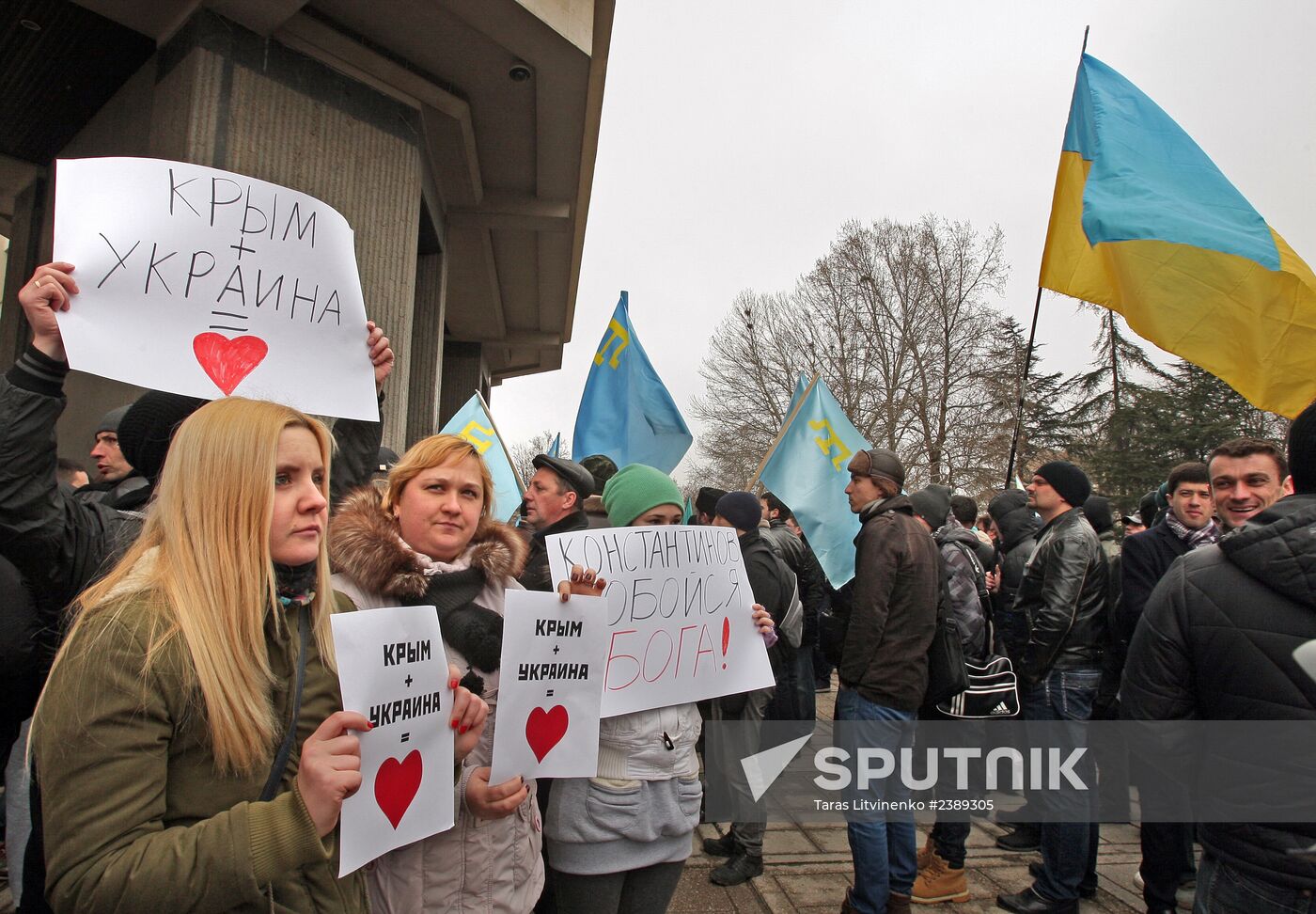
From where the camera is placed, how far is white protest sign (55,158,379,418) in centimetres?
174

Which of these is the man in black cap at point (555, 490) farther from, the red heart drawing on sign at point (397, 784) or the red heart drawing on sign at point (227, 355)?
the red heart drawing on sign at point (397, 784)

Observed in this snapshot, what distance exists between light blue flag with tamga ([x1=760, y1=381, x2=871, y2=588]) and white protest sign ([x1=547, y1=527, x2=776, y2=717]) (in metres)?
2.33

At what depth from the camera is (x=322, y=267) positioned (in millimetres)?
2211

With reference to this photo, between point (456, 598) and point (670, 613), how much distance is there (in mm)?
943

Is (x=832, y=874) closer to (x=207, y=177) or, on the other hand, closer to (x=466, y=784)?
(x=466, y=784)

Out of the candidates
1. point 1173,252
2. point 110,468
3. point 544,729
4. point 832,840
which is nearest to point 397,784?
point 544,729

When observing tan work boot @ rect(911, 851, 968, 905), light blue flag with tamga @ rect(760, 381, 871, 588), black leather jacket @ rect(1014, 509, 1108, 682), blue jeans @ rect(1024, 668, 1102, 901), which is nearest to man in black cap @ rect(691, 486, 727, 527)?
light blue flag with tamga @ rect(760, 381, 871, 588)

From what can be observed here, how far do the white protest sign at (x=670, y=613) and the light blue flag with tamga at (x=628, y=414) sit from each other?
293cm

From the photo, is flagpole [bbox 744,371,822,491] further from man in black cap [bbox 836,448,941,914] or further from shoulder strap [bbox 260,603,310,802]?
shoulder strap [bbox 260,603,310,802]

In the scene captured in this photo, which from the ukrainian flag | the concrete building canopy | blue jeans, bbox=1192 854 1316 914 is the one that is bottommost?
blue jeans, bbox=1192 854 1316 914

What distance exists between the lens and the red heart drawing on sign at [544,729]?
6.44ft

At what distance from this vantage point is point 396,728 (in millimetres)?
1454

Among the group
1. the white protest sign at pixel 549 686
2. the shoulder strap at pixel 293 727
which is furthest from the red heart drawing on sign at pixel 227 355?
the white protest sign at pixel 549 686

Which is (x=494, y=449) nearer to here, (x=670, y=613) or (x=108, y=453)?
(x=108, y=453)
